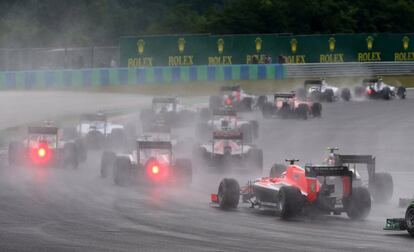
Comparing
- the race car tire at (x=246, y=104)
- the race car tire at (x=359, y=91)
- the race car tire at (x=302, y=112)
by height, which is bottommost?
the race car tire at (x=302, y=112)

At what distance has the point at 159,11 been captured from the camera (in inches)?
3831

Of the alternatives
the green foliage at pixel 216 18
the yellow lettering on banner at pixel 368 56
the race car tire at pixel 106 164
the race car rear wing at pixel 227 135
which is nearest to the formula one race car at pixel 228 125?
the race car rear wing at pixel 227 135

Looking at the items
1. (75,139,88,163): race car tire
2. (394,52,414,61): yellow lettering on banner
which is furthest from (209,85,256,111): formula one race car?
(394,52,414,61): yellow lettering on banner

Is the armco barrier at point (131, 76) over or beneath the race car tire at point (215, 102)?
over

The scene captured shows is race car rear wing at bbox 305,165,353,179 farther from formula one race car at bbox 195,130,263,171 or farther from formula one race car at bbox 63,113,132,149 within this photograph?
formula one race car at bbox 63,113,132,149

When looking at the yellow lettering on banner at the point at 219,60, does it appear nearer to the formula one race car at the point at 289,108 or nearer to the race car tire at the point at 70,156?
the formula one race car at the point at 289,108

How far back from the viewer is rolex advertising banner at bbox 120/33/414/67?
225 ft

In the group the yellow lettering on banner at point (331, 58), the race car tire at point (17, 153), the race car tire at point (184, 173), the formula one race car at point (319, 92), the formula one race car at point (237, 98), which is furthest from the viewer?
the yellow lettering on banner at point (331, 58)

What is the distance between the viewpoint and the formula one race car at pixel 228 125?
3784cm

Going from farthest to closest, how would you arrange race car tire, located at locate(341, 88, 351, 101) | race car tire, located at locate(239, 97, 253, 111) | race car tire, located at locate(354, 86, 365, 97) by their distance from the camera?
race car tire, located at locate(354, 86, 365, 97)
race car tire, located at locate(341, 88, 351, 101)
race car tire, located at locate(239, 97, 253, 111)

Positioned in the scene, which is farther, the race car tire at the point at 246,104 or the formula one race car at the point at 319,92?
the formula one race car at the point at 319,92

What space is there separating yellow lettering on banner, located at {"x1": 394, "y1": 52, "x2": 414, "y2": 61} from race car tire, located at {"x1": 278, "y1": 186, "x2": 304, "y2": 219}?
55.9 meters

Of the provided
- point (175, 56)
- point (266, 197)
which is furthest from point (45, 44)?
point (266, 197)

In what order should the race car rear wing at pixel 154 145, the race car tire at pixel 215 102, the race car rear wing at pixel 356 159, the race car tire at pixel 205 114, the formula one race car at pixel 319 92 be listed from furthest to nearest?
the formula one race car at pixel 319 92
the race car tire at pixel 215 102
the race car tire at pixel 205 114
the race car rear wing at pixel 154 145
the race car rear wing at pixel 356 159
